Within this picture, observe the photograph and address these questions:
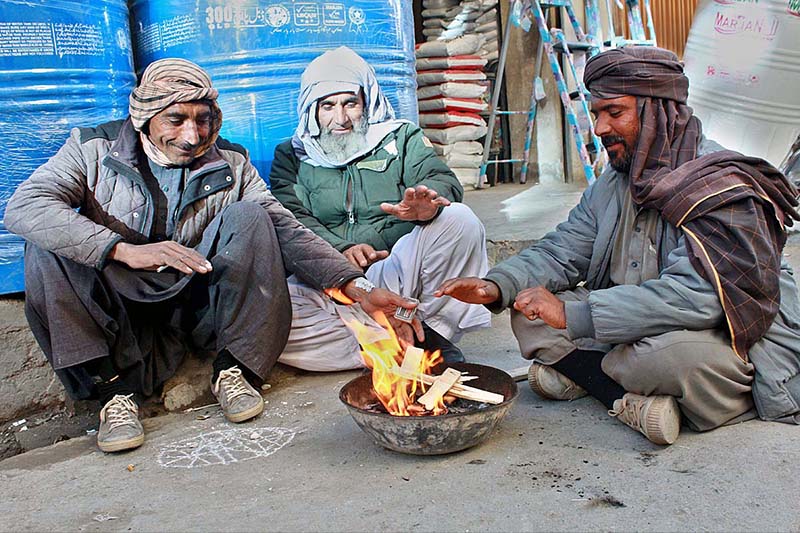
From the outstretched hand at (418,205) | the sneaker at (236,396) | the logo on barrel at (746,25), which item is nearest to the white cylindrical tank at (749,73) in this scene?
the logo on barrel at (746,25)

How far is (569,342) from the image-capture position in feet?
9.23

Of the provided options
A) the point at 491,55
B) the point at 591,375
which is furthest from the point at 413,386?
the point at 491,55

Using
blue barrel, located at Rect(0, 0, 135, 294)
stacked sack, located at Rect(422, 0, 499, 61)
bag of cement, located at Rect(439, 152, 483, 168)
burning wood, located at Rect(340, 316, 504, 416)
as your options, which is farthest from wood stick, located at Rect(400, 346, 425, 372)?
stacked sack, located at Rect(422, 0, 499, 61)

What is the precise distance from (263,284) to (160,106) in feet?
2.48

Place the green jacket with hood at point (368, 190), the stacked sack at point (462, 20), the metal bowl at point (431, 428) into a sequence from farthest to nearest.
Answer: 1. the stacked sack at point (462, 20)
2. the green jacket with hood at point (368, 190)
3. the metal bowl at point (431, 428)

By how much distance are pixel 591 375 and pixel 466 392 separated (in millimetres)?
502

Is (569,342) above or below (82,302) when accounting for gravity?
below

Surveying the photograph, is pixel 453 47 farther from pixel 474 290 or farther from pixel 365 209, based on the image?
pixel 474 290

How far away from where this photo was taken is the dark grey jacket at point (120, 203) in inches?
110

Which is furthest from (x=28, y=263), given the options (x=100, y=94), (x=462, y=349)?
(x=462, y=349)

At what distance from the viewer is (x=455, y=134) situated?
700cm

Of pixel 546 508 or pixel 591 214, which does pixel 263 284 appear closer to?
pixel 591 214

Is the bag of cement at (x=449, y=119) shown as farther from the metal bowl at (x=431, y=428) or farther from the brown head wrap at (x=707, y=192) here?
the metal bowl at (x=431, y=428)

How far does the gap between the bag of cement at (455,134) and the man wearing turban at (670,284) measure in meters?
4.21
